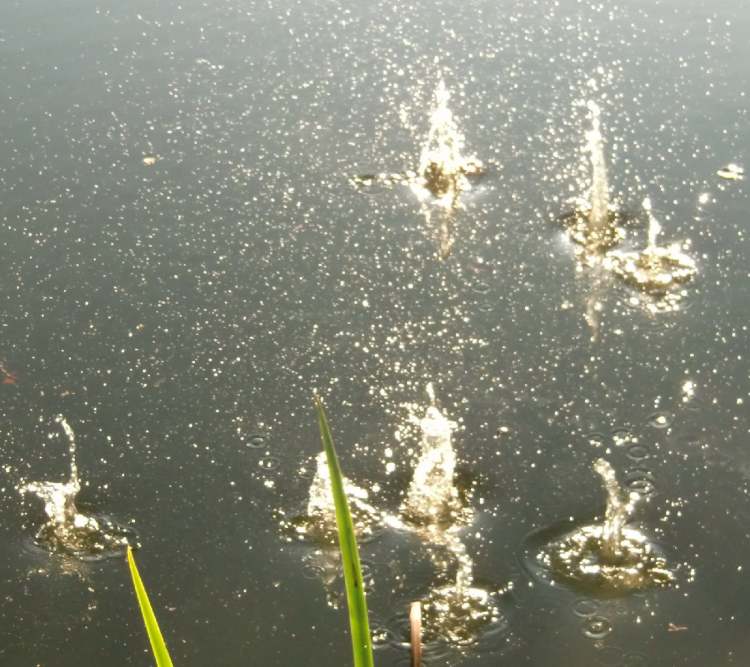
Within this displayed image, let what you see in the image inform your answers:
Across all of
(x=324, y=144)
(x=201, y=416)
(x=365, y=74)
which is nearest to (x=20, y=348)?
(x=201, y=416)

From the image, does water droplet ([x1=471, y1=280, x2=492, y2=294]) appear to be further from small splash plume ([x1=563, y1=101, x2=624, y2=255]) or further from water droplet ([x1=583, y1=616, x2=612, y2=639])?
water droplet ([x1=583, y1=616, x2=612, y2=639])

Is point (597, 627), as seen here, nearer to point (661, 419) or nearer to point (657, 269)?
point (661, 419)

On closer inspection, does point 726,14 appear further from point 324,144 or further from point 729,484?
point 729,484

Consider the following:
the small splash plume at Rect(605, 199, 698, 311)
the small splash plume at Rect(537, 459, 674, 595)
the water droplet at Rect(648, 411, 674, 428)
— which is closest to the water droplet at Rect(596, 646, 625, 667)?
the small splash plume at Rect(537, 459, 674, 595)

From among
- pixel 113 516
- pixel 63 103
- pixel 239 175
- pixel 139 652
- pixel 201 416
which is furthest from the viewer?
pixel 63 103

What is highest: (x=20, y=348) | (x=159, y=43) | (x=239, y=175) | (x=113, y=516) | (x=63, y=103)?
(x=159, y=43)

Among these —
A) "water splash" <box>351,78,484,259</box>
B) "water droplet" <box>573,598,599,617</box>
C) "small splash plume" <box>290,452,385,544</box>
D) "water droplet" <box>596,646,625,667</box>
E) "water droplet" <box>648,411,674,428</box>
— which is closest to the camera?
"water droplet" <box>596,646,625,667</box>

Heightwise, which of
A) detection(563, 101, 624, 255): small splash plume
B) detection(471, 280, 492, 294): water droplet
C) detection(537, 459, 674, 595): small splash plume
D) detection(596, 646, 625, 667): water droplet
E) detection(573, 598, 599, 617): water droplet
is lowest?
detection(596, 646, 625, 667): water droplet
